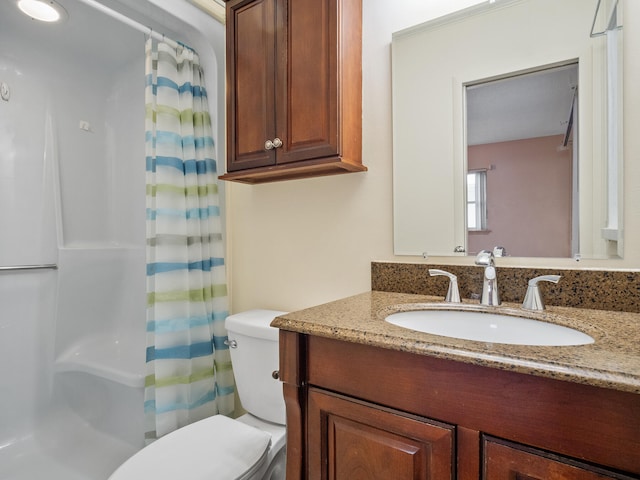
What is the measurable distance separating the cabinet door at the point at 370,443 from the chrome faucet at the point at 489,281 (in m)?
0.44

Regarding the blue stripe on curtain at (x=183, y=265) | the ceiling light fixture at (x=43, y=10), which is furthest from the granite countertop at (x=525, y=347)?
the ceiling light fixture at (x=43, y=10)

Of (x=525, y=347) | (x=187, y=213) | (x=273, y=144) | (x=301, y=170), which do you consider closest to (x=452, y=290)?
(x=525, y=347)

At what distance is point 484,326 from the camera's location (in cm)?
92

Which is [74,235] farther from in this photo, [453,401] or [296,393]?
[453,401]

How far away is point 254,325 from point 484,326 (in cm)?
77

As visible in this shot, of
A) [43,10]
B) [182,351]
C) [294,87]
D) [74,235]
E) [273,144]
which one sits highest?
[43,10]

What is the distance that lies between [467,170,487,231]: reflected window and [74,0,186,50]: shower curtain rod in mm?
1368

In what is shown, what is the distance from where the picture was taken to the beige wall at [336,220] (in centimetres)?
123

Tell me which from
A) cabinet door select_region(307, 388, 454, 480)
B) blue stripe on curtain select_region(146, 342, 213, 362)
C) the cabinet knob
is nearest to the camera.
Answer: cabinet door select_region(307, 388, 454, 480)

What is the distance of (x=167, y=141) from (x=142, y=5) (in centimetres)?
56

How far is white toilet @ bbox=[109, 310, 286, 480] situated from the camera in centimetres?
97

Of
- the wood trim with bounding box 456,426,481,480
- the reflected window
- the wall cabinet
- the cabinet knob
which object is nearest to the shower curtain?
the wall cabinet

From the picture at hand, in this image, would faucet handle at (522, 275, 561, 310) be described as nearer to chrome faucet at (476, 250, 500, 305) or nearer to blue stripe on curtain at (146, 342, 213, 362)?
chrome faucet at (476, 250, 500, 305)

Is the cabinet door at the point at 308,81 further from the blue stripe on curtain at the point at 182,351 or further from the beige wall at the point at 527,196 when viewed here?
the blue stripe on curtain at the point at 182,351
